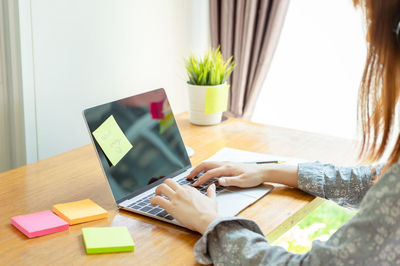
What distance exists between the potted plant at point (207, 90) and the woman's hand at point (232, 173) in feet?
1.62

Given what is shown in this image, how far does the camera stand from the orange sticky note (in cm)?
109

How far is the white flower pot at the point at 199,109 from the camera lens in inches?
69.5

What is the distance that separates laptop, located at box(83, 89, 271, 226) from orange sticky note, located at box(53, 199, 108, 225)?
0.05m

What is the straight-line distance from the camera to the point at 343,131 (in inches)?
92.7

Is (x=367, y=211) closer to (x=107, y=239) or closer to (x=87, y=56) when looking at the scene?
(x=107, y=239)

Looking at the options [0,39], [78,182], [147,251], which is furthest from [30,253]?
[0,39]

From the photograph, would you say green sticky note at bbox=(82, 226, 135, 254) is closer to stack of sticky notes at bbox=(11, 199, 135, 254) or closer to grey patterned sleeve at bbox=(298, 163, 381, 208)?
stack of sticky notes at bbox=(11, 199, 135, 254)

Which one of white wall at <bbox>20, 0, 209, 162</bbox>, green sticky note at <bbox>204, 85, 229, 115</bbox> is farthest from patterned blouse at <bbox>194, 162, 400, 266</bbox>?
white wall at <bbox>20, 0, 209, 162</bbox>

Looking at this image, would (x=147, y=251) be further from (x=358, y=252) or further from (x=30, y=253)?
(x=358, y=252)

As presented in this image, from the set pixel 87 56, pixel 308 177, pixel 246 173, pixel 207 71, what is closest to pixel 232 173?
pixel 246 173

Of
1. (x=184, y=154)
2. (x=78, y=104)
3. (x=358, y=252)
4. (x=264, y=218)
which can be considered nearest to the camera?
(x=358, y=252)

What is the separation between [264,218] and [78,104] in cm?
103

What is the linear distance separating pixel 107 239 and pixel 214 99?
0.87 m

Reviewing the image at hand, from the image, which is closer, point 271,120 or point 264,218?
point 264,218
